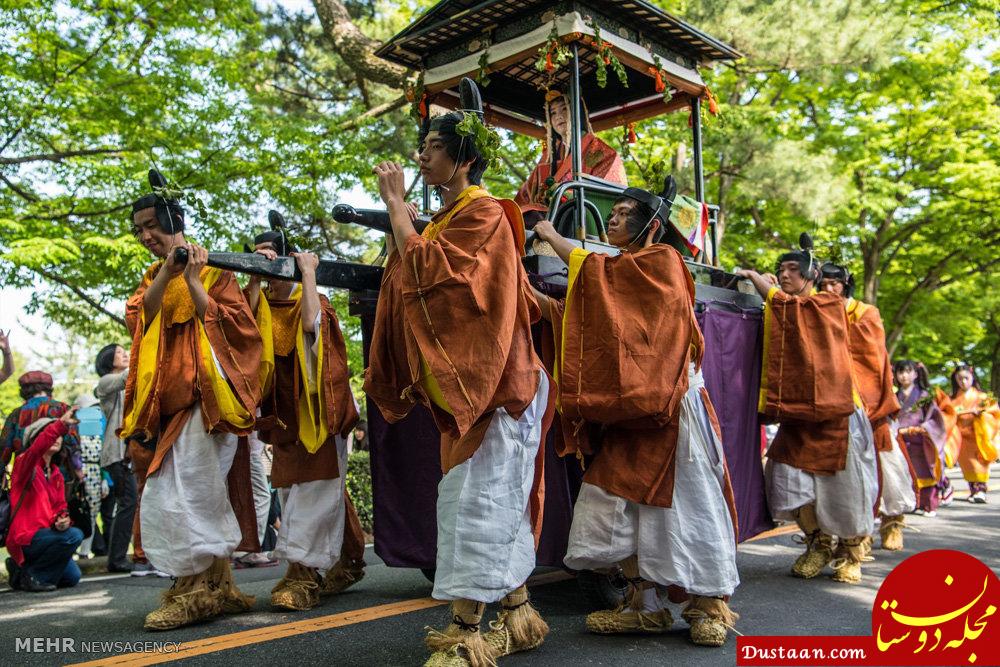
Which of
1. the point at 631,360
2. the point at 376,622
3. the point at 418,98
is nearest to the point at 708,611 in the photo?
the point at 631,360

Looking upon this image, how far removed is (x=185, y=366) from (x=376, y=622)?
1.51m

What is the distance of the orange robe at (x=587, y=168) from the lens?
19.3 feet

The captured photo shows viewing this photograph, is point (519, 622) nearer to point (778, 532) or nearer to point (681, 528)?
point (681, 528)

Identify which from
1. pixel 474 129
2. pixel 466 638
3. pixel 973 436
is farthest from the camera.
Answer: pixel 973 436

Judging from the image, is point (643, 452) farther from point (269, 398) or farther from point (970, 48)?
point (970, 48)

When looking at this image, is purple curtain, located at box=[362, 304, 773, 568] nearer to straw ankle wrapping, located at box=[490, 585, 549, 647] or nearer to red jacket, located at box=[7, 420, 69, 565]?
straw ankle wrapping, located at box=[490, 585, 549, 647]

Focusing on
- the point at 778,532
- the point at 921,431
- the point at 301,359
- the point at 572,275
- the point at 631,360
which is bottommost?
the point at 778,532

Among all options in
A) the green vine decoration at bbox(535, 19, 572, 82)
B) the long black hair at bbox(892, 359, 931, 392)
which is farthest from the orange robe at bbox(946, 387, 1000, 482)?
the green vine decoration at bbox(535, 19, 572, 82)

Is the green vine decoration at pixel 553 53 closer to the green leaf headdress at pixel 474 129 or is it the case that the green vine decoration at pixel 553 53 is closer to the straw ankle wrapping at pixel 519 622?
the green leaf headdress at pixel 474 129

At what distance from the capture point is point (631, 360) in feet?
12.1

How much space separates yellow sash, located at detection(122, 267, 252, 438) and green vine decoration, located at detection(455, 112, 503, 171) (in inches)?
64.5

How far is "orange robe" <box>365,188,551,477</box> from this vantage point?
3059 mm

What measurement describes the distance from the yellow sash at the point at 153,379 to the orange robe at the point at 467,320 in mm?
1043

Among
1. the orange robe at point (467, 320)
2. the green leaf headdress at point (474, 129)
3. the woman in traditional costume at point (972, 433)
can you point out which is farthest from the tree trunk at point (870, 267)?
the orange robe at point (467, 320)
